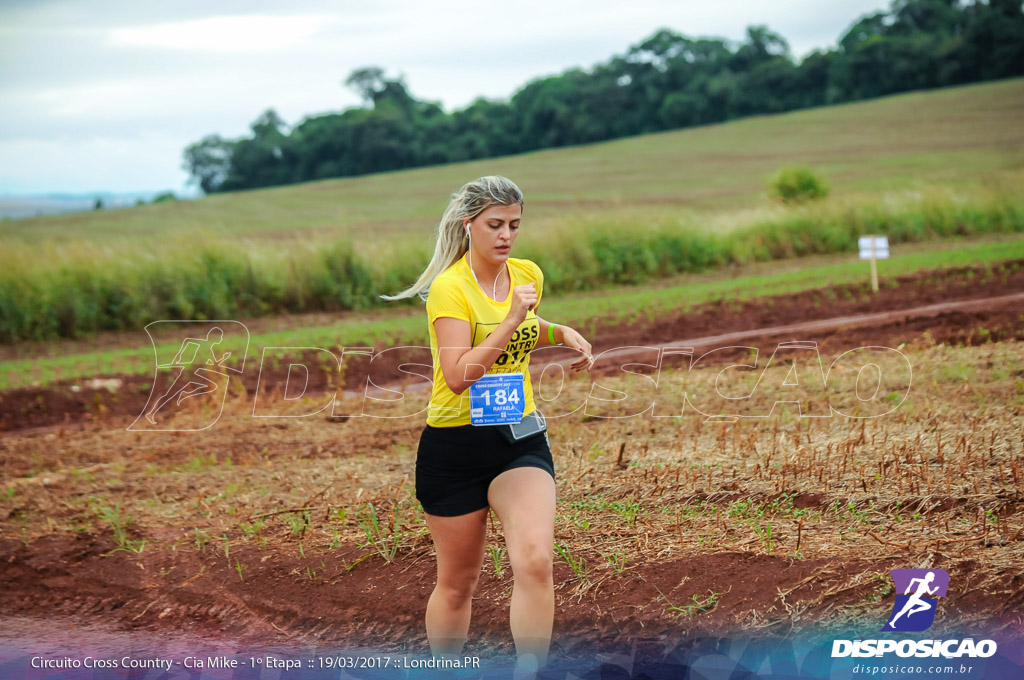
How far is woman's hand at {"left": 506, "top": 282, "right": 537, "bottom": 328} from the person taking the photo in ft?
12.5

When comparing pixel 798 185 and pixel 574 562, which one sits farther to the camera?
pixel 798 185

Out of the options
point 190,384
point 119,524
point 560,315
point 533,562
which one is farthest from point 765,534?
point 560,315

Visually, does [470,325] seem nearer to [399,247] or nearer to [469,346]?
[469,346]

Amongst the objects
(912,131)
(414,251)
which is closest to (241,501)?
(414,251)

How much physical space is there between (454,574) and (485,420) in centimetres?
69

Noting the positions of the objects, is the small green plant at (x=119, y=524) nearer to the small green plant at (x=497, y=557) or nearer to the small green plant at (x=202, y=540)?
the small green plant at (x=202, y=540)

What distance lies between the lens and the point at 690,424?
26.7 ft

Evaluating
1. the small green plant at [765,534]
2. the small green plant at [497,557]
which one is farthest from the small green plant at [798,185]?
the small green plant at [497,557]

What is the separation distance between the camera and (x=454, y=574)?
4.12 m

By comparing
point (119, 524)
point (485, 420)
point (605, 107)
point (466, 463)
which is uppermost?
point (605, 107)

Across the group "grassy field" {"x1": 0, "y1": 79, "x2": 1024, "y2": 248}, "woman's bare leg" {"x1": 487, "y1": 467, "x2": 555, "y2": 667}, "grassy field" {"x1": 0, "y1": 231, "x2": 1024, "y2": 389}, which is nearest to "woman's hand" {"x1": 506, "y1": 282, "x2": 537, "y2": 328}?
"woman's bare leg" {"x1": 487, "y1": 467, "x2": 555, "y2": 667}

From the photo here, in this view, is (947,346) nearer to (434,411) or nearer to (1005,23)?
(434,411)

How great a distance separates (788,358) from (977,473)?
485 centimetres

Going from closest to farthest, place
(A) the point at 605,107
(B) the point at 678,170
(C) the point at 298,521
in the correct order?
(C) the point at 298,521, (B) the point at 678,170, (A) the point at 605,107
